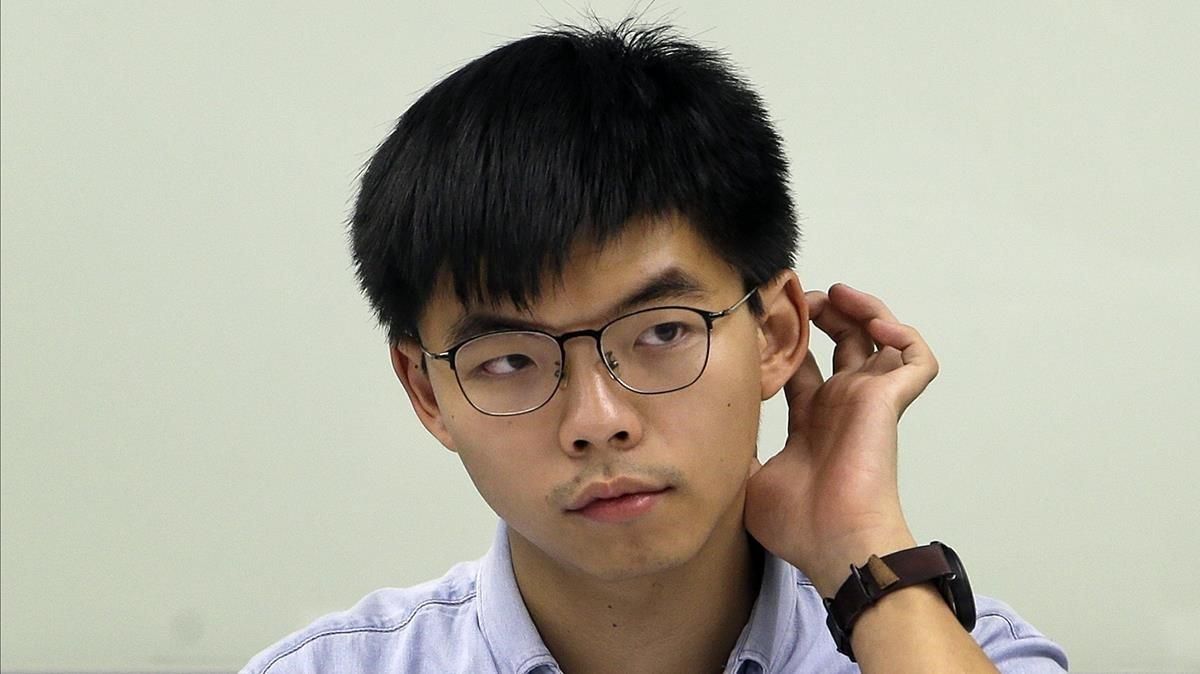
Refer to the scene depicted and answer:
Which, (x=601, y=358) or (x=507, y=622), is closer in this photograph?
(x=601, y=358)

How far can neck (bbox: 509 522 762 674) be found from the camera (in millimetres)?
1639

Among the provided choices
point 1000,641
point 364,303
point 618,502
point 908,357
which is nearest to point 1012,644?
point 1000,641

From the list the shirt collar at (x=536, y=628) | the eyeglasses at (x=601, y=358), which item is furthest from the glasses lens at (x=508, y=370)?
the shirt collar at (x=536, y=628)

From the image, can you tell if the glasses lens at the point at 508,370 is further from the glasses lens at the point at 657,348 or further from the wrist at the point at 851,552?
the wrist at the point at 851,552

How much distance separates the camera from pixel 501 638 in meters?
1.67

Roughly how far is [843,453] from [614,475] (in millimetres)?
328

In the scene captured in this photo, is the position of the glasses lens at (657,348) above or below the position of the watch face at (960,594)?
above

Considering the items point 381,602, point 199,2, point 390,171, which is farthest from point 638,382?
point 199,2

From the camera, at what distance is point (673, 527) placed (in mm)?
1467

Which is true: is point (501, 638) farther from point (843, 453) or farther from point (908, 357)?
point (908, 357)

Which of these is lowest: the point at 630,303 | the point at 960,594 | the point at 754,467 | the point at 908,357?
the point at 960,594

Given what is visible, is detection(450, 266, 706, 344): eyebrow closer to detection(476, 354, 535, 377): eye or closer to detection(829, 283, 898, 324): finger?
detection(476, 354, 535, 377): eye

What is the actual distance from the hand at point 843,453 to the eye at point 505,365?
37cm

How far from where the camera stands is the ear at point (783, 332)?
1628 mm
